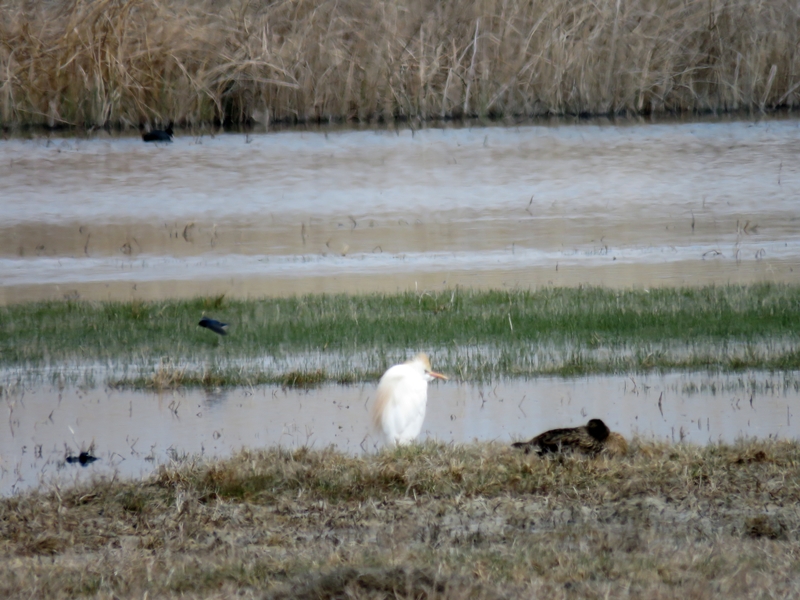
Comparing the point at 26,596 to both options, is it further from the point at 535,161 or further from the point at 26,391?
the point at 535,161

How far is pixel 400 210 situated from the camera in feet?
66.4

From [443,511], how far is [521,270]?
9317 millimetres

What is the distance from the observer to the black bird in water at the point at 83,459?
23.2 feet

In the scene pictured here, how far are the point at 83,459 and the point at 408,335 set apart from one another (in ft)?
12.5

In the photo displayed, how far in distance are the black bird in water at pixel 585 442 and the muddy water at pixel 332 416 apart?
1.61 ft

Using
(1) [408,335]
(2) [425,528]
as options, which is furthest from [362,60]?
(2) [425,528]

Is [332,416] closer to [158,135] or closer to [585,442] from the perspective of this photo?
[585,442]

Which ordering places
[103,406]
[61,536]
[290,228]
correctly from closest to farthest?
1. [61,536]
2. [103,406]
3. [290,228]

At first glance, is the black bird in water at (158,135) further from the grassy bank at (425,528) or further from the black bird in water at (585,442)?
the black bird in water at (585,442)

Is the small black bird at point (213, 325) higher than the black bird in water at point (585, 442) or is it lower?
lower

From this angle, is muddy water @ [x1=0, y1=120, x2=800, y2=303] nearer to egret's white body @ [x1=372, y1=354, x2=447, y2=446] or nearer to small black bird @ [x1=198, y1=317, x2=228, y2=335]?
small black bird @ [x1=198, y1=317, x2=228, y2=335]

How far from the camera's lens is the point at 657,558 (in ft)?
15.7

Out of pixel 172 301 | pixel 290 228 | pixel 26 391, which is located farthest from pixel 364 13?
pixel 26 391

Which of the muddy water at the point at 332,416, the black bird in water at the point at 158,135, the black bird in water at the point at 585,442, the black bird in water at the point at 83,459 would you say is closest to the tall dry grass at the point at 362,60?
the black bird in water at the point at 158,135
